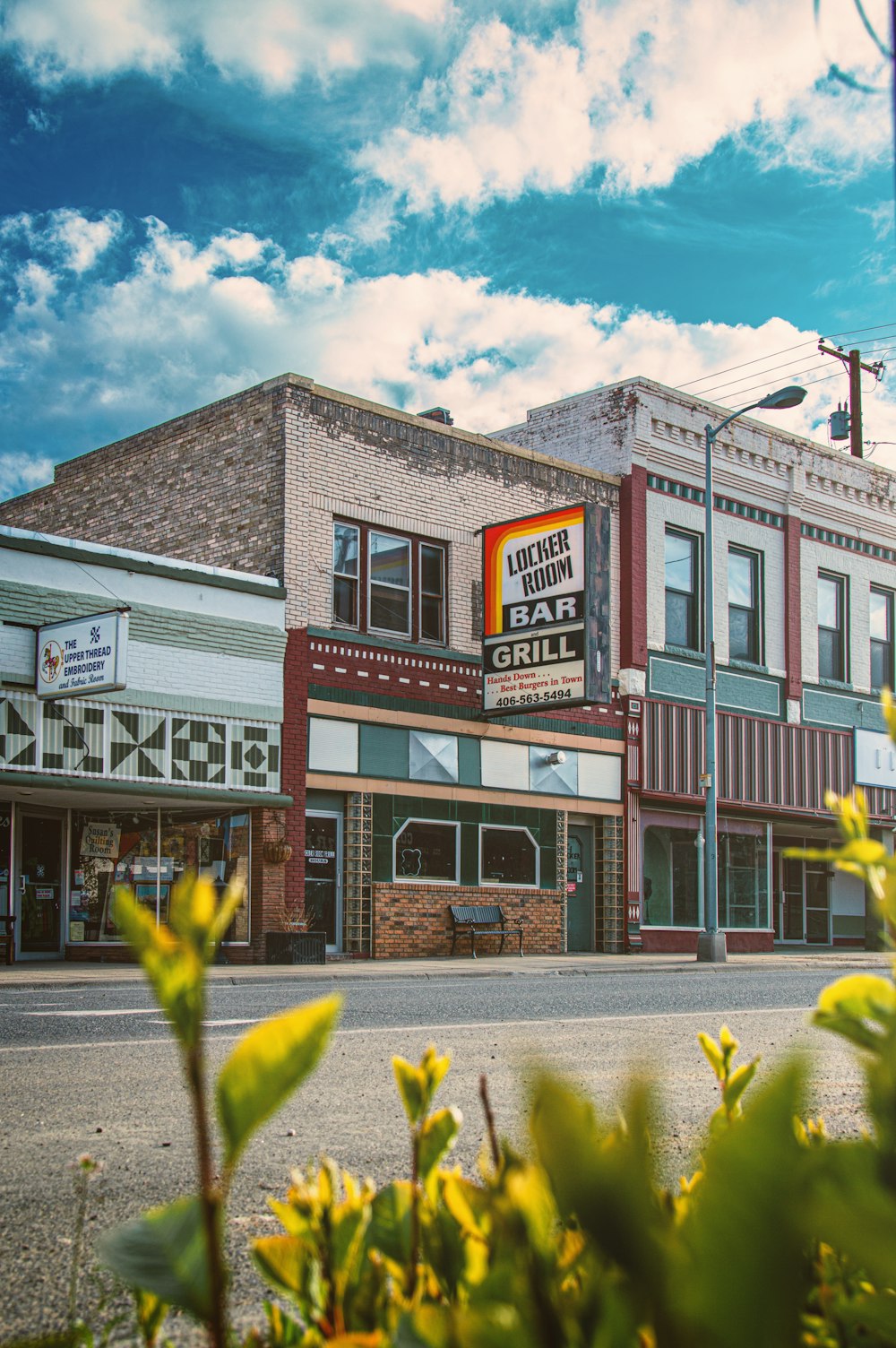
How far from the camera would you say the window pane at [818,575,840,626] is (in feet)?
98.3

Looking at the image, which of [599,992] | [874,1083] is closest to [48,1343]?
[874,1083]

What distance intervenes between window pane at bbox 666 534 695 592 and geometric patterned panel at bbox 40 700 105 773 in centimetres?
1251

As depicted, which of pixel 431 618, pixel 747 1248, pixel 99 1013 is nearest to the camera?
pixel 747 1248

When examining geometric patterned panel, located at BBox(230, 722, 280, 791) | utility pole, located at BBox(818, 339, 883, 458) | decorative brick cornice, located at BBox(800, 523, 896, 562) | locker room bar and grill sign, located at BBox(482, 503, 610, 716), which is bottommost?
geometric patterned panel, located at BBox(230, 722, 280, 791)

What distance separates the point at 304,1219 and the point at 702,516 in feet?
87.4

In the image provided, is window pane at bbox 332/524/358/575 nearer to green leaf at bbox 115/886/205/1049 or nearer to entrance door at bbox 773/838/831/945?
entrance door at bbox 773/838/831/945

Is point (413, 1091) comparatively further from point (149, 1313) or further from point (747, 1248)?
point (747, 1248)

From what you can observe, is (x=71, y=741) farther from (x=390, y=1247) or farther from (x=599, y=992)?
(x=390, y=1247)

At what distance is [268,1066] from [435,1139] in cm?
62

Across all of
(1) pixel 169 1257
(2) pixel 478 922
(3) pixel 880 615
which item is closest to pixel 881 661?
(3) pixel 880 615

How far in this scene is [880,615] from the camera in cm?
3134

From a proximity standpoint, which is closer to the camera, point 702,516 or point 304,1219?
point 304,1219

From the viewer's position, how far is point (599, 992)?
13719 mm

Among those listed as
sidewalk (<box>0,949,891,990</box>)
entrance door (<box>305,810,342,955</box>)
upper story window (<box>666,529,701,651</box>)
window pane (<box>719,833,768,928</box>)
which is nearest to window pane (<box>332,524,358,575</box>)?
entrance door (<box>305,810,342,955</box>)
